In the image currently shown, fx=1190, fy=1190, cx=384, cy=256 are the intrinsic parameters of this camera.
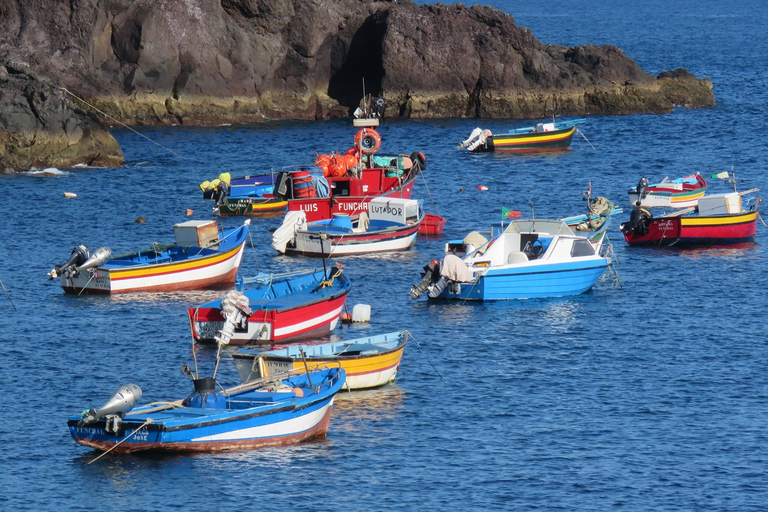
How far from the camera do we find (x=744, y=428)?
99.9 feet

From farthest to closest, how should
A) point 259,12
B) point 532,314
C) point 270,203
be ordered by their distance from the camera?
1. point 259,12
2. point 270,203
3. point 532,314

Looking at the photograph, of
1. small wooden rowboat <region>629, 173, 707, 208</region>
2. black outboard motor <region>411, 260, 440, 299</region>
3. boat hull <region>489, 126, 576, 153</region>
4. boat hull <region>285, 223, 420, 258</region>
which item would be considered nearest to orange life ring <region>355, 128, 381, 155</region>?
boat hull <region>285, 223, 420, 258</region>

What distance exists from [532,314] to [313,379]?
12961 millimetres

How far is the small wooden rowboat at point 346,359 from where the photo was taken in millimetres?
30781

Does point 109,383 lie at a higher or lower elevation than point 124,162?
lower

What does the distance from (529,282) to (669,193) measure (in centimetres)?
1791

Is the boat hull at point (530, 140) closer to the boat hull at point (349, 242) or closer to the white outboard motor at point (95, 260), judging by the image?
the boat hull at point (349, 242)

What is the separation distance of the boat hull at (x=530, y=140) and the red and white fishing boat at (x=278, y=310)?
39588 millimetres

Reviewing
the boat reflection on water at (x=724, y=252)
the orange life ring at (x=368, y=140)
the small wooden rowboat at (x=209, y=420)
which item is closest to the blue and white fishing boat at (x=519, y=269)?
the boat reflection on water at (x=724, y=252)

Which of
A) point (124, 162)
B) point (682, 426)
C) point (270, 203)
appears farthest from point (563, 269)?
point (124, 162)

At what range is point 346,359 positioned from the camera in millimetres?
31344

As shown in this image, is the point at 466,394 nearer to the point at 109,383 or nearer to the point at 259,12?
the point at 109,383

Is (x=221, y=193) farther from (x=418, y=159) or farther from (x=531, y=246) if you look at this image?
(x=531, y=246)

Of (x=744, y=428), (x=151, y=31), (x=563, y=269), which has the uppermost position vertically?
(x=151, y=31)
